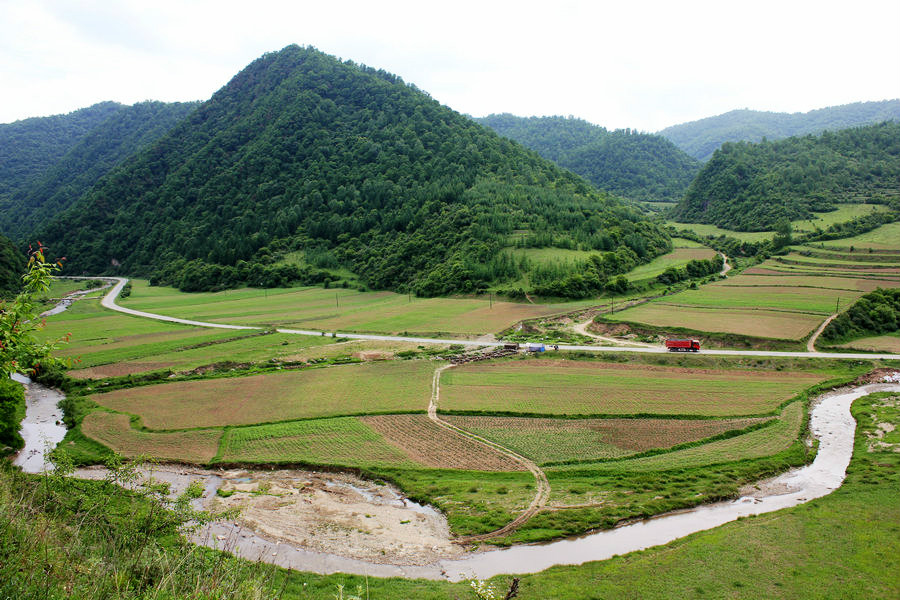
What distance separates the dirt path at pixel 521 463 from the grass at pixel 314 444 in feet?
20.4

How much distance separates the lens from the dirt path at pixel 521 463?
1219 inches

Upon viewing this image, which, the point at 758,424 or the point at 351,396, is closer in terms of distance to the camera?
the point at 758,424

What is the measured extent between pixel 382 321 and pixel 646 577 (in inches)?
2924

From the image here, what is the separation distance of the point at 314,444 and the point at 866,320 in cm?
7357

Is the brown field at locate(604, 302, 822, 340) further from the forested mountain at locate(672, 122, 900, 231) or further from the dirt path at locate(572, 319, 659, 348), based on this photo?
the forested mountain at locate(672, 122, 900, 231)

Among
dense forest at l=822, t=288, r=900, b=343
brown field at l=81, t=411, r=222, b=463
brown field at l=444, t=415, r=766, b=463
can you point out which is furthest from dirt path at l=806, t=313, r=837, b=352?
brown field at l=81, t=411, r=222, b=463

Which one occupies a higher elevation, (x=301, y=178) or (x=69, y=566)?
(x=301, y=178)

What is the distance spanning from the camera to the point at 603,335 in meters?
79.6

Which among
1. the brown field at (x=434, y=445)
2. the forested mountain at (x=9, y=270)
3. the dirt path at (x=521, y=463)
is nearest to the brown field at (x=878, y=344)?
the dirt path at (x=521, y=463)

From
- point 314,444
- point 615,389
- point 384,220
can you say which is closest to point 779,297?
point 615,389

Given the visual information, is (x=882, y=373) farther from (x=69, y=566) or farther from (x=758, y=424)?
(x=69, y=566)

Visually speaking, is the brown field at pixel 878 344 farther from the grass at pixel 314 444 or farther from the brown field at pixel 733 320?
the grass at pixel 314 444

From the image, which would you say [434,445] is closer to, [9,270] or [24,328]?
[24,328]

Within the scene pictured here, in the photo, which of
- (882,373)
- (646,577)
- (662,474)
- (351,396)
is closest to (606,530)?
(646,577)
